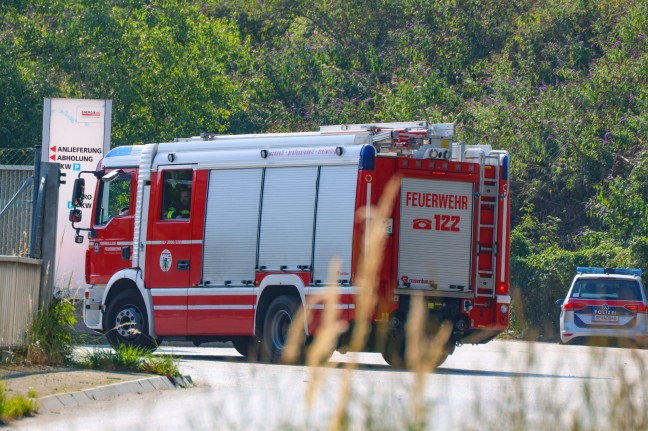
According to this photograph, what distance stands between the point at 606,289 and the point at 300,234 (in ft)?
34.8

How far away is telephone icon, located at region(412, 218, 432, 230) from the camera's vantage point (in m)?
16.9

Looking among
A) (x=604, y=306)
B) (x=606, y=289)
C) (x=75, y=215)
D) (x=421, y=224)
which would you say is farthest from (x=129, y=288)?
(x=606, y=289)

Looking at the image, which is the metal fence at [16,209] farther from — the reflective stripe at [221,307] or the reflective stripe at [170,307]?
the reflective stripe at [221,307]

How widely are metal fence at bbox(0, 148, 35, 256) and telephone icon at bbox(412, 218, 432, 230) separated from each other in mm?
4954

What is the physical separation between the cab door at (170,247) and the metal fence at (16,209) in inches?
96.9

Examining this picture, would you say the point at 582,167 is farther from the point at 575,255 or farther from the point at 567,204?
the point at 575,255

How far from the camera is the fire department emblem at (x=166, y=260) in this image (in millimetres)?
18453

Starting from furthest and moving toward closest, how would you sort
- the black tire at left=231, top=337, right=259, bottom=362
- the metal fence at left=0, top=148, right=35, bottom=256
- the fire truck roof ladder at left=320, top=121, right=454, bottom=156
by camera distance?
1. the black tire at left=231, top=337, right=259, bottom=362
2. the fire truck roof ladder at left=320, top=121, right=454, bottom=156
3. the metal fence at left=0, top=148, right=35, bottom=256

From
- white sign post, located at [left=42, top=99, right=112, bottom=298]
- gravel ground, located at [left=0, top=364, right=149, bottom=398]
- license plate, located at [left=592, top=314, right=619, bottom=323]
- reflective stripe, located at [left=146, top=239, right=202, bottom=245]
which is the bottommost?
gravel ground, located at [left=0, top=364, right=149, bottom=398]

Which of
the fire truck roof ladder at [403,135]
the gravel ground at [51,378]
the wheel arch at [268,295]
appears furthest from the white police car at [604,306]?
the gravel ground at [51,378]

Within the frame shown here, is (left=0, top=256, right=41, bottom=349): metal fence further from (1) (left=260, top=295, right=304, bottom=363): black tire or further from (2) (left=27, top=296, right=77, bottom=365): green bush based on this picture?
(1) (left=260, top=295, right=304, bottom=363): black tire

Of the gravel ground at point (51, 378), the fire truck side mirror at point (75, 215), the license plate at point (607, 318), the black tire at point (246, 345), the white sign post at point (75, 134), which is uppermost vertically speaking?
the white sign post at point (75, 134)

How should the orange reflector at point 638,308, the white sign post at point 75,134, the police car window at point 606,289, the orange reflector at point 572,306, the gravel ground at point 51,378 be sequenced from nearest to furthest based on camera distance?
the gravel ground at point 51,378 → the white sign post at point 75,134 → the orange reflector at point 638,308 → the police car window at point 606,289 → the orange reflector at point 572,306

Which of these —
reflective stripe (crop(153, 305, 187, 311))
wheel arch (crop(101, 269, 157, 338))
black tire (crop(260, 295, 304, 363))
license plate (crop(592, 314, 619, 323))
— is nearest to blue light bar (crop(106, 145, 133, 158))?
wheel arch (crop(101, 269, 157, 338))
